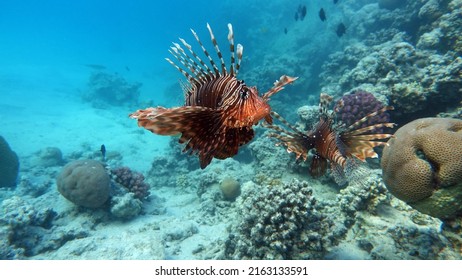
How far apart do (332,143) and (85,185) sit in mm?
5776

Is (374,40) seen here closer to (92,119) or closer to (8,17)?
(92,119)

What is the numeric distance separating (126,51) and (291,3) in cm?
5128

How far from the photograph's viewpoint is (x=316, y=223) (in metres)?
3.88

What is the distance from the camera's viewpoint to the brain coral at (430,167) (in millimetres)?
2951

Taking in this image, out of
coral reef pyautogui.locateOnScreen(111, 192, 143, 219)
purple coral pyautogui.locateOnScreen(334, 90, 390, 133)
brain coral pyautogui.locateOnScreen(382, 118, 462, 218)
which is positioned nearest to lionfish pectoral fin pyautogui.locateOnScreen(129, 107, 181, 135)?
brain coral pyautogui.locateOnScreen(382, 118, 462, 218)

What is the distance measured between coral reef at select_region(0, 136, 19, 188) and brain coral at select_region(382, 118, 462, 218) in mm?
13059

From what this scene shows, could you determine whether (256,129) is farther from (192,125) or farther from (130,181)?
(192,125)

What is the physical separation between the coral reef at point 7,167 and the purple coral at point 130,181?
6119mm

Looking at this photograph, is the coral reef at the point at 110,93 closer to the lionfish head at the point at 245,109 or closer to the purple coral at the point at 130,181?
the purple coral at the point at 130,181

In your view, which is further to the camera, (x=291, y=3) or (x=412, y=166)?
(x=291, y=3)

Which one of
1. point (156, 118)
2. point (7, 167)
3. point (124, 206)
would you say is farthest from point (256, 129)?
point (7, 167)

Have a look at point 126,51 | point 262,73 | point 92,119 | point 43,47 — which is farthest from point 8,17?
point 262,73

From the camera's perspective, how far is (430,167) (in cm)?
307

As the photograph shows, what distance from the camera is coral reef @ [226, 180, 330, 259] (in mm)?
3686
